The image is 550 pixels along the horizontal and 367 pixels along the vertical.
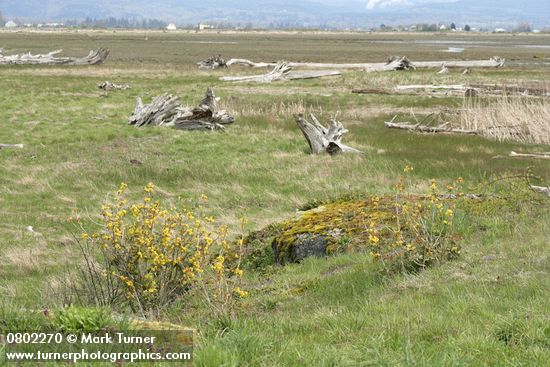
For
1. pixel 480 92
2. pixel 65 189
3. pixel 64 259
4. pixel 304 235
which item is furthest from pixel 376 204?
pixel 480 92

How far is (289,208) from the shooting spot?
15859 mm

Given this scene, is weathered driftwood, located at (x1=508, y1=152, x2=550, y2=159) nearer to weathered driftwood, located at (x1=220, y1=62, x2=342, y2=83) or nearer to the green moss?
the green moss

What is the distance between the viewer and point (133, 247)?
26.4ft

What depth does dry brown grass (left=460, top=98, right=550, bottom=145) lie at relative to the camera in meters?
23.2

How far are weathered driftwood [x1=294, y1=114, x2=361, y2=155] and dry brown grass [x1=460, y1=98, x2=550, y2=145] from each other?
5.65 metres

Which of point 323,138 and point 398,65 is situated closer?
point 323,138

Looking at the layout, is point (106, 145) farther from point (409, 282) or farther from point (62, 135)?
point (409, 282)

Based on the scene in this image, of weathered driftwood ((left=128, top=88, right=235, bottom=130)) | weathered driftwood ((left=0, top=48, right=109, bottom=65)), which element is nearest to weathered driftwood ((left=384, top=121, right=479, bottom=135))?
weathered driftwood ((left=128, top=88, right=235, bottom=130))

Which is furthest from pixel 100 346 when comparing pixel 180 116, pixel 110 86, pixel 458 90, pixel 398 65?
pixel 398 65

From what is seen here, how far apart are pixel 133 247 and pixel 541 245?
510 centimetres

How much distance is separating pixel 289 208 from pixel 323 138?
618cm

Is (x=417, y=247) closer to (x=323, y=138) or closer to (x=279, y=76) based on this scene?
(x=323, y=138)

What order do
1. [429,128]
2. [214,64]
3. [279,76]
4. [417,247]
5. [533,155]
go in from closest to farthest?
[417,247] → [533,155] → [429,128] → [279,76] → [214,64]

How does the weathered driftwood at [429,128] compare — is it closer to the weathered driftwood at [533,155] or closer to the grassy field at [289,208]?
the grassy field at [289,208]
